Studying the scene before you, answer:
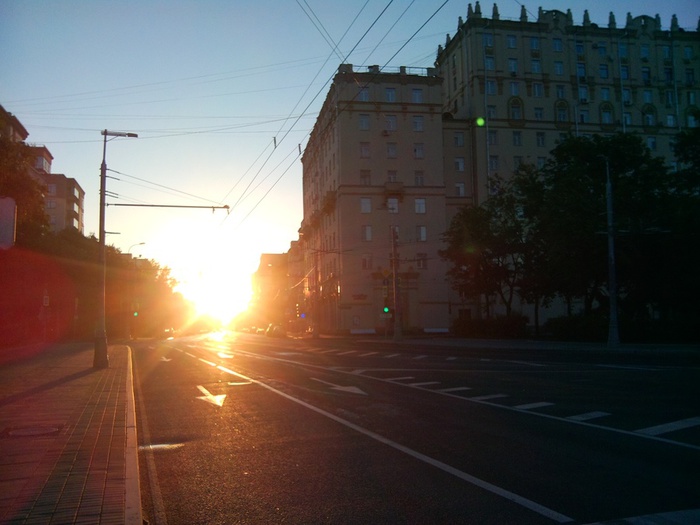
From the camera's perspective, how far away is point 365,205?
64188 mm

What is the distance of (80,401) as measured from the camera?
41.7 ft

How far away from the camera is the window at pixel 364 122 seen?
64.3 metres

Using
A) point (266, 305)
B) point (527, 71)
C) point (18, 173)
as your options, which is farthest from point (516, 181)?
point (266, 305)

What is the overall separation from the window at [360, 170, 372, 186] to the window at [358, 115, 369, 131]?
4293mm

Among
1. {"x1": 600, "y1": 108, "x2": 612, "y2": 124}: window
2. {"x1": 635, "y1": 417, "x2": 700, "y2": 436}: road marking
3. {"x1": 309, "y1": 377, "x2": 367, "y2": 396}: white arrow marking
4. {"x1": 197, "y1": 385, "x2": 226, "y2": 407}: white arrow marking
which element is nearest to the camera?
{"x1": 635, "y1": 417, "x2": 700, "y2": 436}: road marking

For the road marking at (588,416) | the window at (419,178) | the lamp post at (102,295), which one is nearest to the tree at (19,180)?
the lamp post at (102,295)

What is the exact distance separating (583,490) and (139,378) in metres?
16.3

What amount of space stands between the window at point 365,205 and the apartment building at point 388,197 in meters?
0.10

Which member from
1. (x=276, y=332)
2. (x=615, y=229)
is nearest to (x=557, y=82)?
(x=615, y=229)

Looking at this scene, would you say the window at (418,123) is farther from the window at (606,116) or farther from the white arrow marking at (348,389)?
the white arrow marking at (348,389)

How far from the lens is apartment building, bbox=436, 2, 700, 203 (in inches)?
2662

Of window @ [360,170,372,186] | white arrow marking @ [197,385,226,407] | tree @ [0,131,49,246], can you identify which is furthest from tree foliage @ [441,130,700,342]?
tree @ [0,131,49,246]

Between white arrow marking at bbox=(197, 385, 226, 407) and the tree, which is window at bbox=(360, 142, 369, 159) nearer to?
the tree

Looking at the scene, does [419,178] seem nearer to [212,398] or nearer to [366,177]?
[366,177]
